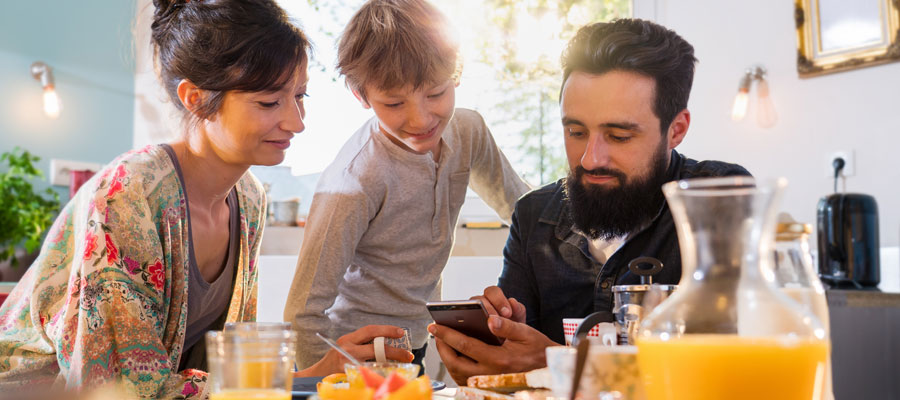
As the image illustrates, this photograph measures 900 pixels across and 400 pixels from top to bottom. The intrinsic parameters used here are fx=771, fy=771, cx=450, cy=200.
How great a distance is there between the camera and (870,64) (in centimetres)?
344

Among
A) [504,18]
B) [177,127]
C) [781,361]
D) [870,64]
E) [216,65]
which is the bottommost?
[781,361]

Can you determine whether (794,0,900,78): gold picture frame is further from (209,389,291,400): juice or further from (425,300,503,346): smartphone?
(209,389,291,400): juice

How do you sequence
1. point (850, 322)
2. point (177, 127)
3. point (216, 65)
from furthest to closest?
point (850, 322)
point (177, 127)
point (216, 65)

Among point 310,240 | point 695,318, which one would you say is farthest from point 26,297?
point 695,318

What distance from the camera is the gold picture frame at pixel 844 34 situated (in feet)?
11.1

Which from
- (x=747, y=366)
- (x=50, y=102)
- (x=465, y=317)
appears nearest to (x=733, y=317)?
(x=747, y=366)

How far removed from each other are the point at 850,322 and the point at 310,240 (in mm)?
1849

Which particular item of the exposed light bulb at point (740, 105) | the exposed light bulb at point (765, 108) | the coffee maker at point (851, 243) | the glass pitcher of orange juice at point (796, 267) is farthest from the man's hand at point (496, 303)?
the exposed light bulb at point (765, 108)

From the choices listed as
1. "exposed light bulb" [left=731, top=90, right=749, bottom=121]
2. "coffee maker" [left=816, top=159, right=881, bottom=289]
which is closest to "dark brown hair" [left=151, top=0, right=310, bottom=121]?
"coffee maker" [left=816, top=159, right=881, bottom=289]

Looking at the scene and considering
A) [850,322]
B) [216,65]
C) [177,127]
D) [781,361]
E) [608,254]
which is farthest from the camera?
[850,322]

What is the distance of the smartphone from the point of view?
1288 mm

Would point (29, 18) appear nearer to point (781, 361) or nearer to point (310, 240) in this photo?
point (310, 240)

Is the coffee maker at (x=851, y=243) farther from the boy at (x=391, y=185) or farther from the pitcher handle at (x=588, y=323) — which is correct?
the pitcher handle at (x=588, y=323)

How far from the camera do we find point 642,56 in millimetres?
1700
